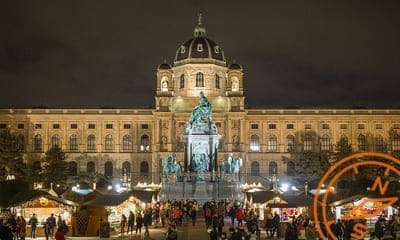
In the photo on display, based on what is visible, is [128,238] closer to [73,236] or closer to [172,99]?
[73,236]

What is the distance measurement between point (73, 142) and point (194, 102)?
20.6 metres

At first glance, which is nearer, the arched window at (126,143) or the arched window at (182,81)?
the arched window at (182,81)

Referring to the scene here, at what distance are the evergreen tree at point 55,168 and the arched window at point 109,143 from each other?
35.9 ft

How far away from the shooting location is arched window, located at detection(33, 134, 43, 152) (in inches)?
4618

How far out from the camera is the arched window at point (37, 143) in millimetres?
117287

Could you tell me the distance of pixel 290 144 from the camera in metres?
117

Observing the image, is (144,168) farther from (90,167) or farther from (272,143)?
(272,143)

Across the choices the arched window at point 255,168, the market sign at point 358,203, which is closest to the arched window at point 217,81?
the arched window at point 255,168

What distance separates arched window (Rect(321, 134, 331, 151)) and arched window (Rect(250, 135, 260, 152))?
1022 cm

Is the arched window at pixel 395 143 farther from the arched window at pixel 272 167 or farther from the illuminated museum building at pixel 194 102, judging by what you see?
the arched window at pixel 272 167

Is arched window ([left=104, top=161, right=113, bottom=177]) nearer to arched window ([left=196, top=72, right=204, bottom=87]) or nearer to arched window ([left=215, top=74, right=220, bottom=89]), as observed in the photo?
arched window ([left=196, top=72, right=204, bottom=87])

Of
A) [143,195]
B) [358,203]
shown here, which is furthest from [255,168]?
[358,203]

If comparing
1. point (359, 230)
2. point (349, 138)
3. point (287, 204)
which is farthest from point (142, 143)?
point (359, 230)

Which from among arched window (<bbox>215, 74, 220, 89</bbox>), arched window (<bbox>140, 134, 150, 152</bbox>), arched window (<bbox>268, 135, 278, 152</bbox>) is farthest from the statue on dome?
arched window (<bbox>268, 135, 278, 152</bbox>)
